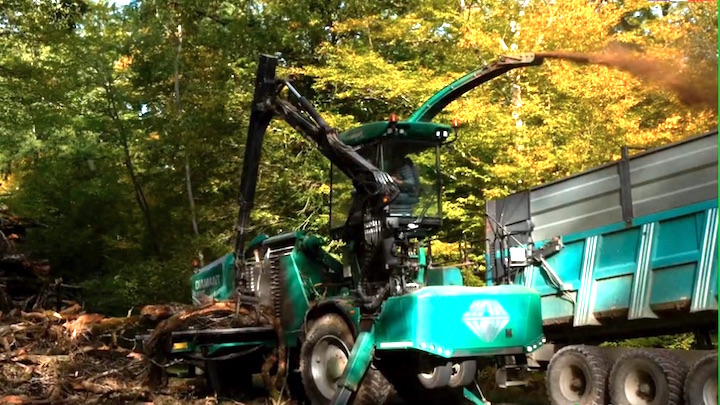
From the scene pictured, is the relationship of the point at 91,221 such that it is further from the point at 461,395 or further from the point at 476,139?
the point at 461,395

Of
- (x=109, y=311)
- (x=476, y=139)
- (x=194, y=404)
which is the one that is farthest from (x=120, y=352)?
(x=109, y=311)

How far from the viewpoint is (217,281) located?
458 inches

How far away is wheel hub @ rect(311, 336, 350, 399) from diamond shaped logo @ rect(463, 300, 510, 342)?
146 cm

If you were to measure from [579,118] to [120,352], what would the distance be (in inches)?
337

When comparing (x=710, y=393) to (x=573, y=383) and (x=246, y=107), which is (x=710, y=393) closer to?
(x=573, y=383)

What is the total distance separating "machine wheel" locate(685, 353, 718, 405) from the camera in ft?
22.7

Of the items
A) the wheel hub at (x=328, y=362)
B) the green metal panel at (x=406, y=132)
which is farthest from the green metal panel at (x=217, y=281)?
the green metal panel at (x=406, y=132)

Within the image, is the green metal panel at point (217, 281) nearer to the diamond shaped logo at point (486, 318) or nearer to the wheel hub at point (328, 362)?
the wheel hub at point (328, 362)

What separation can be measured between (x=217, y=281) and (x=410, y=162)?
4.60m

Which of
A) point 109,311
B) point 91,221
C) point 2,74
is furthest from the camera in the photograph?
point 91,221

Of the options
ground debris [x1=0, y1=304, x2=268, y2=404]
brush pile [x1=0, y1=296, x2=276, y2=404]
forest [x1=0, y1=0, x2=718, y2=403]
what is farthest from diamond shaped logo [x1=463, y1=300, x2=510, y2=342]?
forest [x1=0, y1=0, x2=718, y2=403]

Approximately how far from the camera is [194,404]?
30.1 ft

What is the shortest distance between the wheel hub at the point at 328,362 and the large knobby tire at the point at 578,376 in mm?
2644

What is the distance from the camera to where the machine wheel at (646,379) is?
7.35 meters
